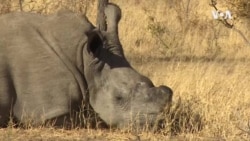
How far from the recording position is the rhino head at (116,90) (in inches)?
296

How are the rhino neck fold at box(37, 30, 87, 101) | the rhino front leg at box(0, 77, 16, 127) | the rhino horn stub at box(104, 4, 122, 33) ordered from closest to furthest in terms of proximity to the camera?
the rhino front leg at box(0, 77, 16, 127)
the rhino neck fold at box(37, 30, 87, 101)
the rhino horn stub at box(104, 4, 122, 33)

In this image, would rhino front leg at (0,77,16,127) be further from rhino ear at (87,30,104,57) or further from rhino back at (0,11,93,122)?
rhino ear at (87,30,104,57)

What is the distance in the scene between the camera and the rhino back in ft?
24.5

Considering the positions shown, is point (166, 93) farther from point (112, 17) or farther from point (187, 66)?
point (187, 66)

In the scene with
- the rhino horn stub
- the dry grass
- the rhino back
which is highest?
the rhino horn stub

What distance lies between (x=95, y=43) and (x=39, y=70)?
692 millimetres

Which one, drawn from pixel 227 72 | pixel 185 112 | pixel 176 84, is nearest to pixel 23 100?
pixel 185 112

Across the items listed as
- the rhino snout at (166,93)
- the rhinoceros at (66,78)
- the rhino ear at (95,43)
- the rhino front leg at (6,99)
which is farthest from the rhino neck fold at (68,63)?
the rhino snout at (166,93)

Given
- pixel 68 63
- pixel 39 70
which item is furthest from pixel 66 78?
pixel 39 70

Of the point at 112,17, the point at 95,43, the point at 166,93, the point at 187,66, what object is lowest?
the point at 187,66

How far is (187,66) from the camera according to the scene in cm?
1163

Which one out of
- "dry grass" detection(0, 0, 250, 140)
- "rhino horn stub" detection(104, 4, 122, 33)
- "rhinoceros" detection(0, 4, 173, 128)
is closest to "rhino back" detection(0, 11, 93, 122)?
"rhinoceros" detection(0, 4, 173, 128)

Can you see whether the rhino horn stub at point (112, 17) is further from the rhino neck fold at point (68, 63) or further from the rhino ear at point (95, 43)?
the rhino neck fold at point (68, 63)

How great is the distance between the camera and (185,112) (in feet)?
26.8
